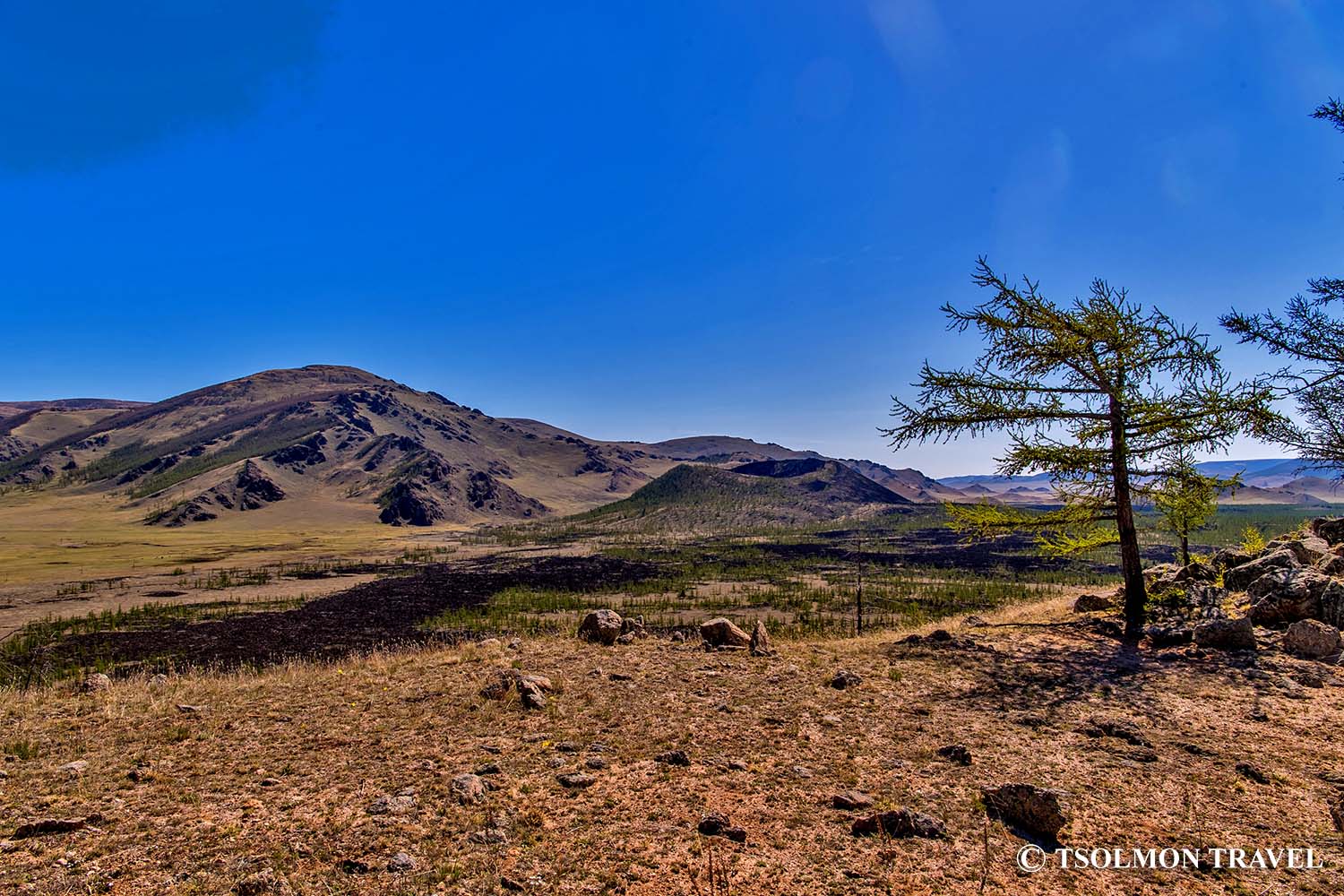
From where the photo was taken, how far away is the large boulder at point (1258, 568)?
502 inches

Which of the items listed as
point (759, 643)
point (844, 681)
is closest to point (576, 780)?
point (844, 681)

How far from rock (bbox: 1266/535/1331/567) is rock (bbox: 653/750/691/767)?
1623 cm

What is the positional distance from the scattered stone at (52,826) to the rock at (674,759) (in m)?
5.75

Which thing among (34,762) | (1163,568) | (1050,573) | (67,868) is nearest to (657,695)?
(67,868)

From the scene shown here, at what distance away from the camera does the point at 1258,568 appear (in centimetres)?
1381

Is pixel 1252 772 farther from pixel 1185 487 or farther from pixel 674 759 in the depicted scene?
pixel 1185 487

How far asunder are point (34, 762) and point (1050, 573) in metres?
58.9

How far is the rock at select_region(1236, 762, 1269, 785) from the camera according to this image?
608cm

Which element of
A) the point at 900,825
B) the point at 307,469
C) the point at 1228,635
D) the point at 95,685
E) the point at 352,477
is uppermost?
the point at 307,469

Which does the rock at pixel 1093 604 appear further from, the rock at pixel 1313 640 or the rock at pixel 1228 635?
the rock at pixel 1313 640

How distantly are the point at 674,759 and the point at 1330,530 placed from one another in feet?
66.4

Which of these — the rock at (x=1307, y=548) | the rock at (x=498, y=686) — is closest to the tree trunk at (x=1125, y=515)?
the rock at (x=1307, y=548)

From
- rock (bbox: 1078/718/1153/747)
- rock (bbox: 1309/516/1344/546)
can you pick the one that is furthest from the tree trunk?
rock (bbox: 1309/516/1344/546)

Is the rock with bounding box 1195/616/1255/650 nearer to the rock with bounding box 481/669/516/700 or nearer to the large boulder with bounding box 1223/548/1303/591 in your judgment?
the large boulder with bounding box 1223/548/1303/591
